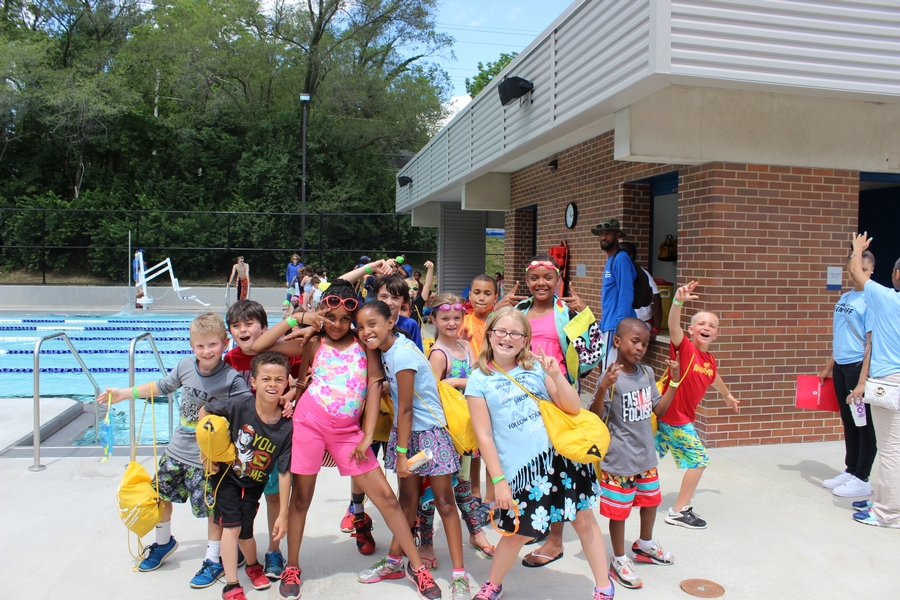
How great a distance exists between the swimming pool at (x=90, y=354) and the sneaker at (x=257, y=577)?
387cm

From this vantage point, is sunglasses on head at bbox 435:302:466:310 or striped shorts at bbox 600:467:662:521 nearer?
striped shorts at bbox 600:467:662:521

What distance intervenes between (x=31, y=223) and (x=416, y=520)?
27378mm

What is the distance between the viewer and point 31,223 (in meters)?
25.4

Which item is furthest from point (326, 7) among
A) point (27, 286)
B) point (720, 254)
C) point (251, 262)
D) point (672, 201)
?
point (720, 254)

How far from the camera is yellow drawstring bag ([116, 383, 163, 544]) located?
3441 millimetres

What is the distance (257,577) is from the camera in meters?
Result: 3.47

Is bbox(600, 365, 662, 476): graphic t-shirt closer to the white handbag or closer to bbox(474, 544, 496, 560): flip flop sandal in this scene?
bbox(474, 544, 496, 560): flip flop sandal

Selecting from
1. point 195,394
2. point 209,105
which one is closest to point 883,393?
point 195,394

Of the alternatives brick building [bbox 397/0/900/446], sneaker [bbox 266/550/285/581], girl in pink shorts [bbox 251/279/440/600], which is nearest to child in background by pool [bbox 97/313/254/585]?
sneaker [bbox 266/550/285/581]

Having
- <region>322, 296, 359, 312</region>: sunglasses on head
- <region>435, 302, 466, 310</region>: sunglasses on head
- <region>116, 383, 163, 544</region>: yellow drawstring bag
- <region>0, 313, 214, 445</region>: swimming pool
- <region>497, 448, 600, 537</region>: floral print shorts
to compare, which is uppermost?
<region>322, 296, 359, 312</region>: sunglasses on head

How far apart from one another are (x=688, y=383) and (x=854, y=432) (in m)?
1.84

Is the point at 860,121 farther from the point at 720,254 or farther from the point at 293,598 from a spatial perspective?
the point at 293,598

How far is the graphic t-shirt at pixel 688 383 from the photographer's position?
404 centimetres

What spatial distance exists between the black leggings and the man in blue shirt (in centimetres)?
42
